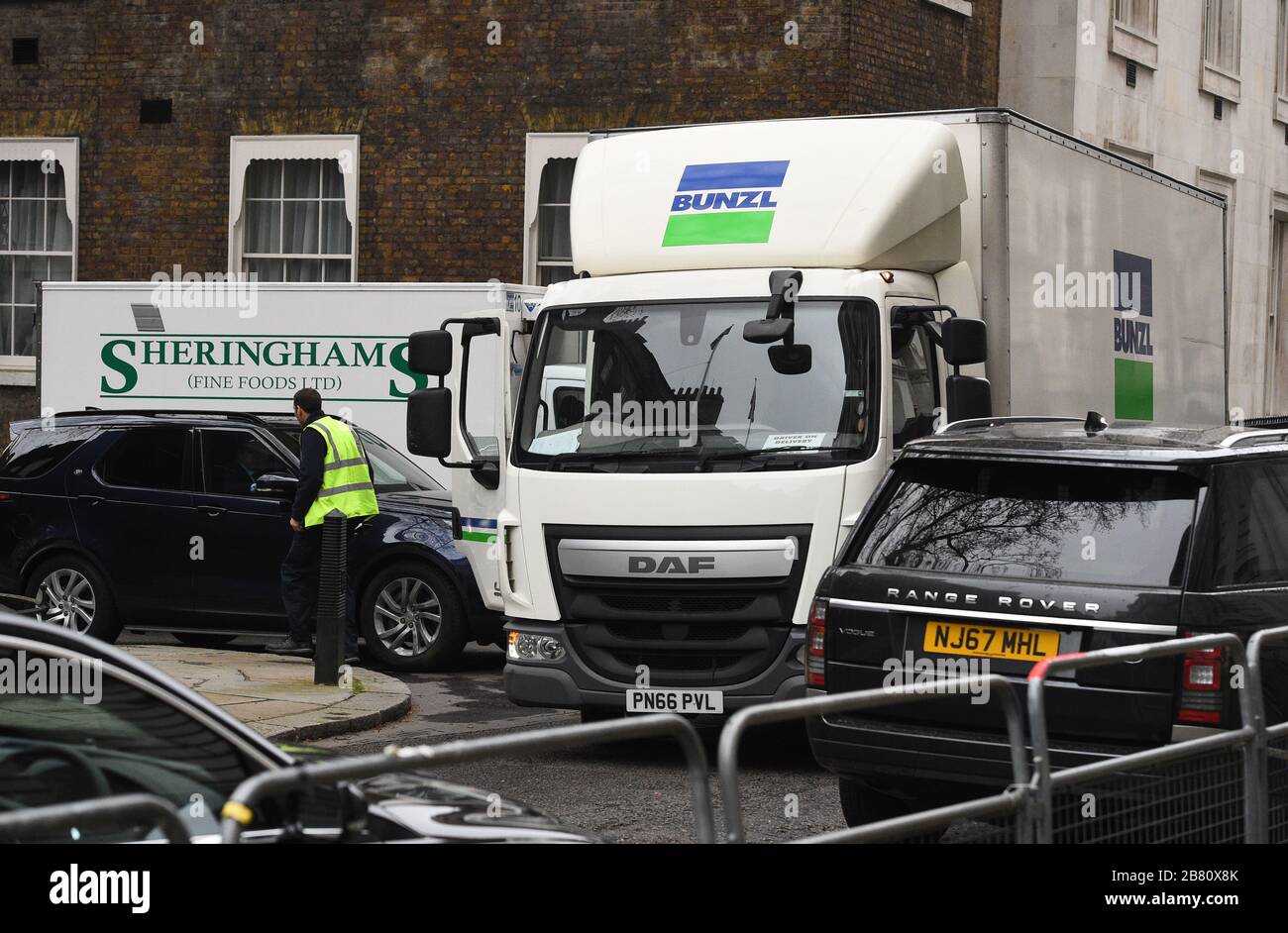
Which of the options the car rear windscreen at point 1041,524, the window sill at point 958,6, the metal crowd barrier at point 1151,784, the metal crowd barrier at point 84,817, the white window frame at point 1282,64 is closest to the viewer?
the metal crowd barrier at point 84,817

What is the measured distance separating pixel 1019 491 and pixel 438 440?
4.14m

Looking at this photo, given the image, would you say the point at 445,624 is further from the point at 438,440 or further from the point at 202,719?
the point at 202,719

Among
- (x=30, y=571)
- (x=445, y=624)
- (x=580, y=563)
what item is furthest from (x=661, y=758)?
(x=30, y=571)

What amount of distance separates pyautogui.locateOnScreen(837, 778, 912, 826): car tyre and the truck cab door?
9.51 feet

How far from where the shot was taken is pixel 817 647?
7.27m

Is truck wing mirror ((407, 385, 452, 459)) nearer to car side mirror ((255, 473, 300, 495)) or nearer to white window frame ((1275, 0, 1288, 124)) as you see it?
car side mirror ((255, 473, 300, 495))

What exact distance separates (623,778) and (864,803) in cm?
192

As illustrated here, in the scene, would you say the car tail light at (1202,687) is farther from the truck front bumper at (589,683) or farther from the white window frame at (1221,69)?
the white window frame at (1221,69)

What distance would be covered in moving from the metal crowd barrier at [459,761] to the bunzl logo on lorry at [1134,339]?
847cm

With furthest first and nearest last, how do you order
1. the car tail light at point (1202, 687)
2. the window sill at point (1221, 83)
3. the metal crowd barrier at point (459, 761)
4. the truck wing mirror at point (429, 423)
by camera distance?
1. the window sill at point (1221, 83)
2. the truck wing mirror at point (429, 423)
3. the car tail light at point (1202, 687)
4. the metal crowd barrier at point (459, 761)

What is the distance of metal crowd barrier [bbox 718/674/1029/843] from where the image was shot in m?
4.03

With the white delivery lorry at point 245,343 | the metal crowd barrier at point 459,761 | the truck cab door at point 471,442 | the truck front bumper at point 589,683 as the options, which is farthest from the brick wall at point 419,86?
the metal crowd barrier at point 459,761

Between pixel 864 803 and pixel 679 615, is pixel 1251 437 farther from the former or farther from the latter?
pixel 679 615

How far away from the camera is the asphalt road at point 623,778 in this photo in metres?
7.92
